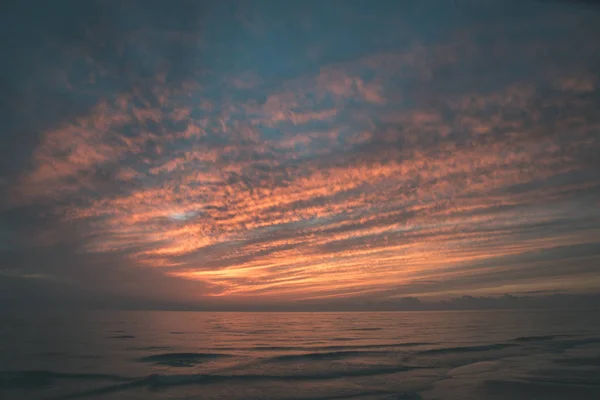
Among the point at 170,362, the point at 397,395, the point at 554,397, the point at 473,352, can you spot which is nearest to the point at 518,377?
the point at 554,397

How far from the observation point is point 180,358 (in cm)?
2230

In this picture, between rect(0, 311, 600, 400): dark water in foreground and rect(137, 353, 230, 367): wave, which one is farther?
rect(137, 353, 230, 367): wave

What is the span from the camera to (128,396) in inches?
517

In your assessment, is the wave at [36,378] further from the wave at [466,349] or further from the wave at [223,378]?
the wave at [466,349]

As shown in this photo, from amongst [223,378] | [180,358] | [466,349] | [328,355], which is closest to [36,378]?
[180,358]

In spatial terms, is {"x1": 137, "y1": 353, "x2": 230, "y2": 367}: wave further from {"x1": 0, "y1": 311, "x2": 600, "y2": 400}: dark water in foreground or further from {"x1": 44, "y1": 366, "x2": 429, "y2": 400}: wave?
{"x1": 44, "y1": 366, "x2": 429, "y2": 400}: wave

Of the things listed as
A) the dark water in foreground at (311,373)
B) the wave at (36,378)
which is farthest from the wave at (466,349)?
the wave at (36,378)

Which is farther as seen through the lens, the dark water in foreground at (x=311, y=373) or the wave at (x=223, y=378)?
the wave at (x=223, y=378)

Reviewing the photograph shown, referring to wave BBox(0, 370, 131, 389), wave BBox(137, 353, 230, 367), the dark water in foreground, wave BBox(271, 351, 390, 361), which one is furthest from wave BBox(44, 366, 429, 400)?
wave BBox(271, 351, 390, 361)

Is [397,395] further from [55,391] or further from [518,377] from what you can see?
A: [55,391]

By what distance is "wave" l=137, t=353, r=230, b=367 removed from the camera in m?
20.5

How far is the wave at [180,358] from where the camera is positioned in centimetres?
2050

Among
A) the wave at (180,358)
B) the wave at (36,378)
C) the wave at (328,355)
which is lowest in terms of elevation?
the wave at (328,355)

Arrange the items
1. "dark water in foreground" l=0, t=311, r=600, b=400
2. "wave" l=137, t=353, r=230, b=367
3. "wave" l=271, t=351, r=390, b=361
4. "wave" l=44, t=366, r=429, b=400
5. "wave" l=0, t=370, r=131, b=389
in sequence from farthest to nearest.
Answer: "wave" l=271, t=351, r=390, b=361 < "wave" l=137, t=353, r=230, b=367 < "wave" l=0, t=370, r=131, b=389 < "wave" l=44, t=366, r=429, b=400 < "dark water in foreground" l=0, t=311, r=600, b=400
